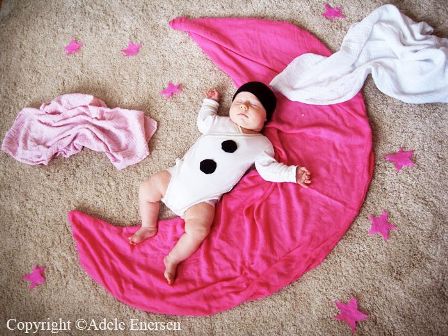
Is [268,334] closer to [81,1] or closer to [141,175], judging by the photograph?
[141,175]

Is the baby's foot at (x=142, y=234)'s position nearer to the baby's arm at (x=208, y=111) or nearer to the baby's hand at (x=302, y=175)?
the baby's arm at (x=208, y=111)

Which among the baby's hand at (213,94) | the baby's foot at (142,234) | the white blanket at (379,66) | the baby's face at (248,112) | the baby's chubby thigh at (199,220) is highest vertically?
the white blanket at (379,66)

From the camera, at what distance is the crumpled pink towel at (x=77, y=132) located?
51.8 inches

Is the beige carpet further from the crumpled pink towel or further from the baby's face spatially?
the baby's face

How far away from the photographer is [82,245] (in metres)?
1.22

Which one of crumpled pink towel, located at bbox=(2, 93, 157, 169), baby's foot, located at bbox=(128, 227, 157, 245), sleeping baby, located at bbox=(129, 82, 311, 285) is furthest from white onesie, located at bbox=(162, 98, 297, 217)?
crumpled pink towel, located at bbox=(2, 93, 157, 169)

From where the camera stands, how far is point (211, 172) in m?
1.18

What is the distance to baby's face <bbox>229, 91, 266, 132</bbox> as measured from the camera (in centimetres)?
120

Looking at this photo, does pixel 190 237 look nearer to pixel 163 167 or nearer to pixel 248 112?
pixel 163 167

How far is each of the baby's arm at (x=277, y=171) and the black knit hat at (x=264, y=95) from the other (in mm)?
136

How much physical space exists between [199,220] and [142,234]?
0.65 ft

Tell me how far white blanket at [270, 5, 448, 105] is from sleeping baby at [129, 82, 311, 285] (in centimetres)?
17

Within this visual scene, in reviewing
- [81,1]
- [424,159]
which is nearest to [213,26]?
[81,1]

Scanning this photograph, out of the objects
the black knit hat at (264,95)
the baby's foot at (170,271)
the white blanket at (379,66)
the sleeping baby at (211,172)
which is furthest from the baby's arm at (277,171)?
the baby's foot at (170,271)
